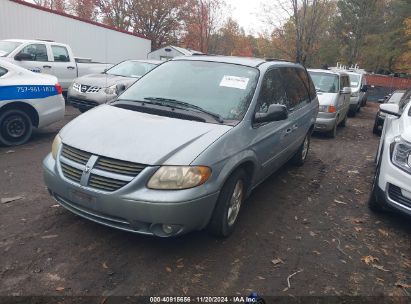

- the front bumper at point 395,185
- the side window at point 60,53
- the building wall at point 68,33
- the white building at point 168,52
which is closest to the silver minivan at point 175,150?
the front bumper at point 395,185

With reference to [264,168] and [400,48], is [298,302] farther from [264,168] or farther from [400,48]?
[400,48]

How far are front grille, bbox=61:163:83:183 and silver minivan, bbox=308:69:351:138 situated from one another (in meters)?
7.12

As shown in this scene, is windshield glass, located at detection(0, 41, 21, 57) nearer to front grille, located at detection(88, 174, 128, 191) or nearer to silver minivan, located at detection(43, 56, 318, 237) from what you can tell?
silver minivan, located at detection(43, 56, 318, 237)

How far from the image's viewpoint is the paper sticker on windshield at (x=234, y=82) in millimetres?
4195

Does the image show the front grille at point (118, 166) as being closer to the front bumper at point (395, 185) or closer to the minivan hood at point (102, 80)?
the front bumper at point (395, 185)

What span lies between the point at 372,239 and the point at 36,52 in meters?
9.81

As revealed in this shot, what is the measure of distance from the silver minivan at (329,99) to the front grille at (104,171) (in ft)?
23.0

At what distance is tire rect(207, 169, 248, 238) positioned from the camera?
11.4 feet

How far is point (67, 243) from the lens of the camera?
3457 mm

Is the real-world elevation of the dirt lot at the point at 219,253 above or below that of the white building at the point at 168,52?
below

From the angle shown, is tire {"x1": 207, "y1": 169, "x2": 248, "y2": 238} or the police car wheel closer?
tire {"x1": 207, "y1": 169, "x2": 248, "y2": 238}

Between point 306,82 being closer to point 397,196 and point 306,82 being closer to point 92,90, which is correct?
point 397,196

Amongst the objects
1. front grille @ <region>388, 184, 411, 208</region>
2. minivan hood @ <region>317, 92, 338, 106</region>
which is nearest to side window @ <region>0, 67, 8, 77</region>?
front grille @ <region>388, 184, 411, 208</region>

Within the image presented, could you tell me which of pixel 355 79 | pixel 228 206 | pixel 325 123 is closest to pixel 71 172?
pixel 228 206
